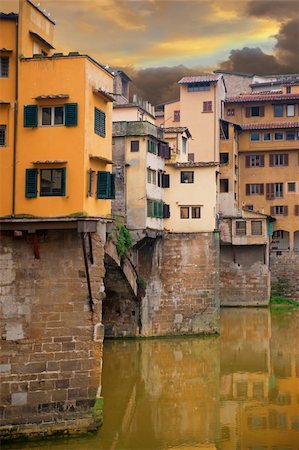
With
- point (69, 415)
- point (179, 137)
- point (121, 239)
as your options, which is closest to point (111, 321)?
point (121, 239)

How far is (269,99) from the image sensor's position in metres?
55.1

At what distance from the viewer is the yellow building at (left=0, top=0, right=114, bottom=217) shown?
705 inches

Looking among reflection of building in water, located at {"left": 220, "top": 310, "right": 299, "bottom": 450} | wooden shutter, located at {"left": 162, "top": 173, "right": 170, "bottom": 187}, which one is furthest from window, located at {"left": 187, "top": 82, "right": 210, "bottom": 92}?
reflection of building in water, located at {"left": 220, "top": 310, "right": 299, "bottom": 450}

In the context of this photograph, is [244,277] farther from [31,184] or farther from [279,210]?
[31,184]

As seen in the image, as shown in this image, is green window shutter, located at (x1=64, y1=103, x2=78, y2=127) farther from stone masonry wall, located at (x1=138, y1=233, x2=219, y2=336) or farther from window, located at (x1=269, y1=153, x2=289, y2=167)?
window, located at (x1=269, y1=153, x2=289, y2=167)

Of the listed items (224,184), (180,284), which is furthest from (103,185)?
(224,184)

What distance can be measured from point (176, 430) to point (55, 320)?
5219mm

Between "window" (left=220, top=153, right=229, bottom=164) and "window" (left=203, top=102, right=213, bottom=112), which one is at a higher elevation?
"window" (left=203, top=102, right=213, bottom=112)

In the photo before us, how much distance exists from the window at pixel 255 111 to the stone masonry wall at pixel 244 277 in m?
12.5

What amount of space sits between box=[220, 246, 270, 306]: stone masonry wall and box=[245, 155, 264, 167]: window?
29.0 feet

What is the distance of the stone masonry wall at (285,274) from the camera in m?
53.6

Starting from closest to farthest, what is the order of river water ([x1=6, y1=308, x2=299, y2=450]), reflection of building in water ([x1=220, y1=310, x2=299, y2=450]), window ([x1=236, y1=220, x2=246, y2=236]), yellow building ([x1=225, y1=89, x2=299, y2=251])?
river water ([x1=6, y1=308, x2=299, y2=450]) → reflection of building in water ([x1=220, y1=310, x2=299, y2=450]) → window ([x1=236, y1=220, x2=246, y2=236]) → yellow building ([x1=225, y1=89, x2=299, y2=251])

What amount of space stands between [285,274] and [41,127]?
3906cm

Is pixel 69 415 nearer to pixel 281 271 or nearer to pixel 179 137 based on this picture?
pixel 179 137
